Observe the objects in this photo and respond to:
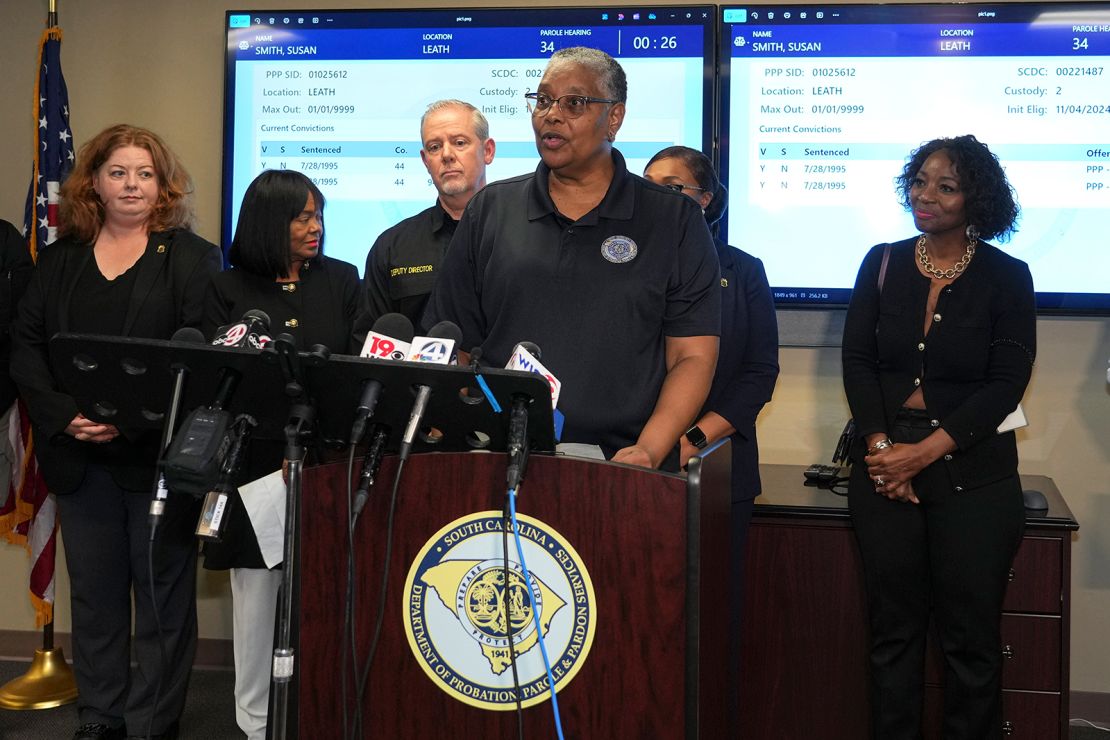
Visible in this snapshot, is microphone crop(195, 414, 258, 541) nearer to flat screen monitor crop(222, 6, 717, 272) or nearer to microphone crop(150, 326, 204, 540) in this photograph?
microphone crop(150, 326, 204, 540)

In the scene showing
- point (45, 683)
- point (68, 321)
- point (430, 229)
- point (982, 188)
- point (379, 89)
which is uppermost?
point (379, 89)

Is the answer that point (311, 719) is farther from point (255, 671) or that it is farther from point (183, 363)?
point (255, 671)

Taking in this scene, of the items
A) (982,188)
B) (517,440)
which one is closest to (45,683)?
(517,440)

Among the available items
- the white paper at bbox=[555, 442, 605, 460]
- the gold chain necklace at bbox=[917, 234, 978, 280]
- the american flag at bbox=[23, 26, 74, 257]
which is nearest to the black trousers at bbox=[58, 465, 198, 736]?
the american flag at bbox=[23, 26, 74, 257]

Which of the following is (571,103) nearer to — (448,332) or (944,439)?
(448,332)

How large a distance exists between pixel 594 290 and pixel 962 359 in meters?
1.28

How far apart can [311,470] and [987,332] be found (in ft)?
6.74

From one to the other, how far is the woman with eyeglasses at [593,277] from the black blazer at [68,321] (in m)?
1.20

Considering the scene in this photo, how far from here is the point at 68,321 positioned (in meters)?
3.38

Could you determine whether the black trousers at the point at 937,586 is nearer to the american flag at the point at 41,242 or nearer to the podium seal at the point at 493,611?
the podium seal at the point at 493,611

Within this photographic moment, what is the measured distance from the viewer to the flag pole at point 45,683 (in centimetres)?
390

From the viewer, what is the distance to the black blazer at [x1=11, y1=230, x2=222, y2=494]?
3303mm

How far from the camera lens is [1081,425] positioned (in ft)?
12.9

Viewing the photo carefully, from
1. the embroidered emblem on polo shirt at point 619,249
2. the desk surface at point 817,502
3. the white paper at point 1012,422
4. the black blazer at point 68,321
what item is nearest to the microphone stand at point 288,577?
the embroidered emblem on polo shirt at point 619,249
